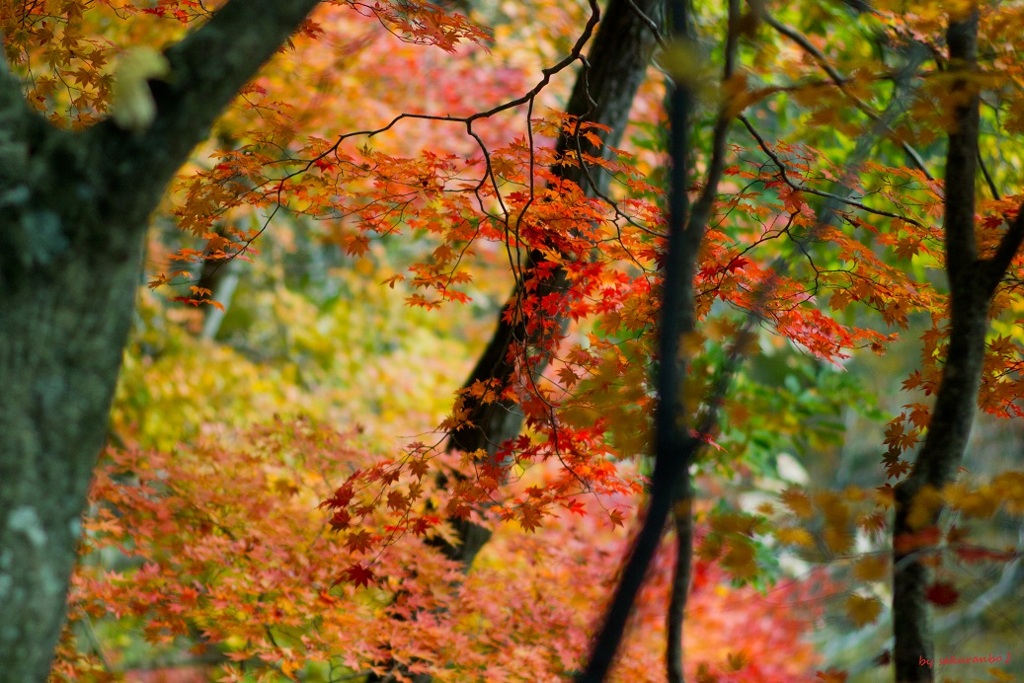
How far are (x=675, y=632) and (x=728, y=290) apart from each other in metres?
1.46

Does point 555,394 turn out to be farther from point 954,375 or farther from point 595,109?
point 954,375

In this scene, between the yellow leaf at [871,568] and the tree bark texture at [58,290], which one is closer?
the tree bark texture at [58,290]

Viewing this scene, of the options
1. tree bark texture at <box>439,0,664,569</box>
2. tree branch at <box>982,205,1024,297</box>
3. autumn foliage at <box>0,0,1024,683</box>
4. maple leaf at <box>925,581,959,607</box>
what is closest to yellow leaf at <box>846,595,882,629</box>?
autumn foliage at <box>0,0,1024,683</box>

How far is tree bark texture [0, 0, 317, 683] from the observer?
1.49 m

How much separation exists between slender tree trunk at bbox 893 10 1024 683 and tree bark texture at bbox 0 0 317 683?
1.56 m

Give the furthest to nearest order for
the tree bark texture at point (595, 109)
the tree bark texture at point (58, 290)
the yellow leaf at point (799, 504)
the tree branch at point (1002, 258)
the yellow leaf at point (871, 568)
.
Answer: the tree bark texture at point (595, 109) < the yellow leaf at point (799, 504) < the tree branch at point (1002, 258) < the yellow leaf at point (871, 568) < the tree bark texture at point (58, 290)

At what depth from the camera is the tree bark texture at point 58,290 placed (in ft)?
4.88

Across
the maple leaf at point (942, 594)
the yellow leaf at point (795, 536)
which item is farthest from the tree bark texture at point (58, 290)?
the maple leaf at point (942, 594)

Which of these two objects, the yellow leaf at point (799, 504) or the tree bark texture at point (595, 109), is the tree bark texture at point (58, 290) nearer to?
the yellow leaf at point (799, 504)

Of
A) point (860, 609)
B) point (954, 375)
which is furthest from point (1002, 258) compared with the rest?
point (860, 609)

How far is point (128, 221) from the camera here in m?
1.54

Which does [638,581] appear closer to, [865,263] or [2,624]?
[2,624]

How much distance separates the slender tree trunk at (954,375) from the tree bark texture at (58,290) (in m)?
1.56

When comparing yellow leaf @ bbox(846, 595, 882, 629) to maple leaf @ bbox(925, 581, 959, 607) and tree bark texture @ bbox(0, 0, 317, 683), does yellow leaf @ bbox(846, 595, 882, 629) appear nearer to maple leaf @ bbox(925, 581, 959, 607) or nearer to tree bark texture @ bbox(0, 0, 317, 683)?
maple leaf @ bbox(925, 581, 959, 607)
